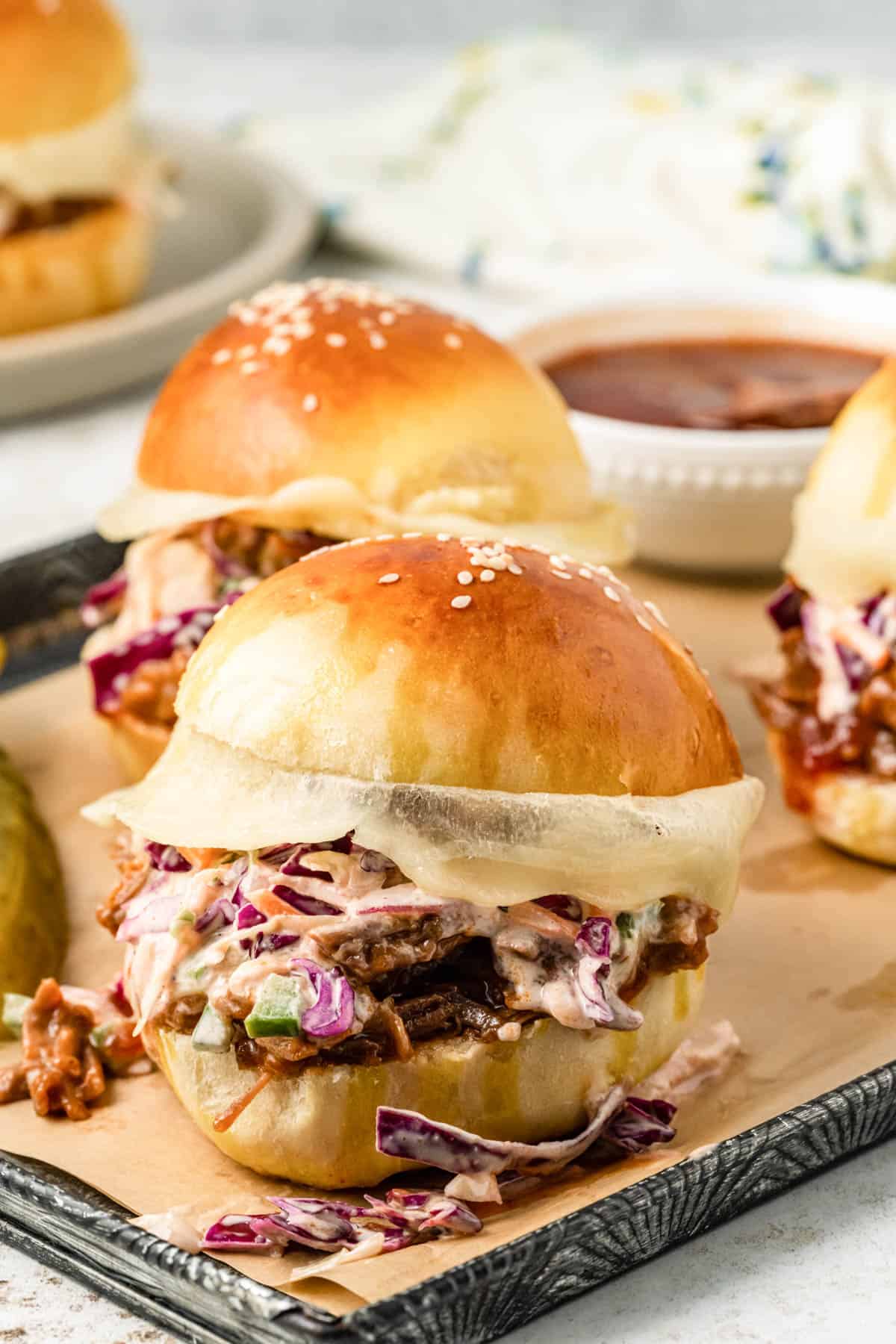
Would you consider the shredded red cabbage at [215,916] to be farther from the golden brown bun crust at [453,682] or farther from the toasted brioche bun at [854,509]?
the toasted brioche bun at [854,509]

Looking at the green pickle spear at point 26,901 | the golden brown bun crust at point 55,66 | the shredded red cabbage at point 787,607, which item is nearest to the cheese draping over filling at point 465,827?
the green pickle spear at point 26,901

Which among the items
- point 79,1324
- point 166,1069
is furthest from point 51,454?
point 79,1324

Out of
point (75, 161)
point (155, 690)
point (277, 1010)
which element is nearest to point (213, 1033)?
point (277, 1010)

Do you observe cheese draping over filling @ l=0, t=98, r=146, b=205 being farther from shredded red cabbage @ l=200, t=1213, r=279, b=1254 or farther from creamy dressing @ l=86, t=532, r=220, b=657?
shredded red cabbage @ l=200, t=1213, r=279, b=1254

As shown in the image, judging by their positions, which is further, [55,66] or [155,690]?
[55,66]

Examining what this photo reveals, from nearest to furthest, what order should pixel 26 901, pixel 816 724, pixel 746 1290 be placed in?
pixel 746 1290 → pixel 26 901 → pixel 816 724

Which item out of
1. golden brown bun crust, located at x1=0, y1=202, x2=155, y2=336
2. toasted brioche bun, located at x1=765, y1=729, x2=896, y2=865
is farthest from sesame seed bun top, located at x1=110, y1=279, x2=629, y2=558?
golden brown bun crust, located at x1=0, y1=202, x2=155, y2=336

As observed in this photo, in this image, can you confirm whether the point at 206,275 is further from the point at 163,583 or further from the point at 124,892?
the point at 124,892
